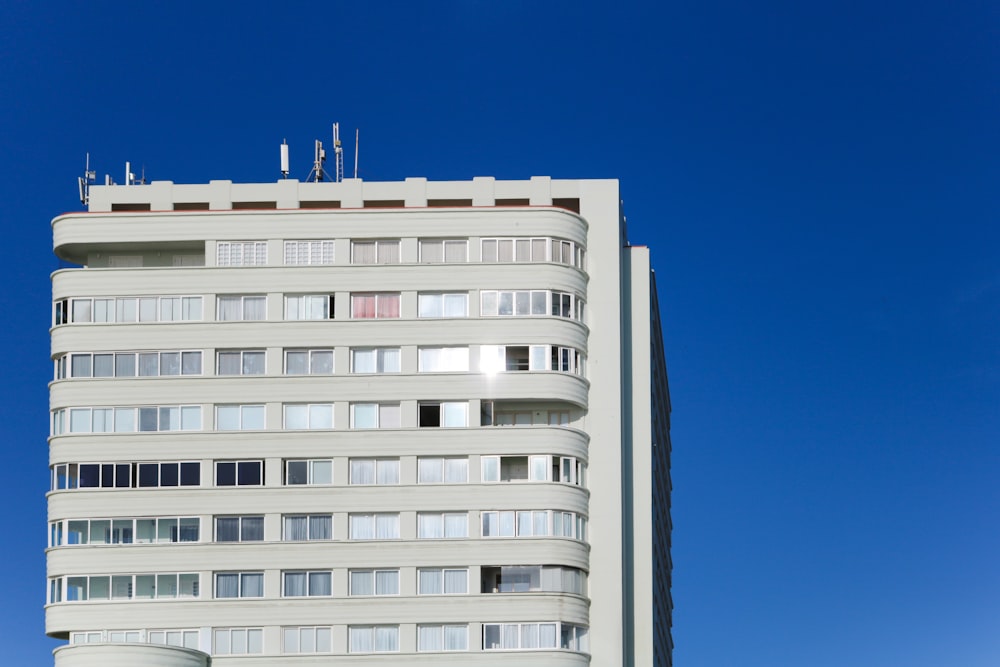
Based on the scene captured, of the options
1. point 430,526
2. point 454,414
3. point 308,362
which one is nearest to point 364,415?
point 308,362

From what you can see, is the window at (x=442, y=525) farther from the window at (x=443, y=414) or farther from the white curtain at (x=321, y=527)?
the window at (x=443, y=414)

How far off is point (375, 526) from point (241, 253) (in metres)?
19.3

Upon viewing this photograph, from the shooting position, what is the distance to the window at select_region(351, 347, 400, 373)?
4825 inches

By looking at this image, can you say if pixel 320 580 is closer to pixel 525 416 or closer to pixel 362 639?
pixel 362 639

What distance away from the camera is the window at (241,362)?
12294cm

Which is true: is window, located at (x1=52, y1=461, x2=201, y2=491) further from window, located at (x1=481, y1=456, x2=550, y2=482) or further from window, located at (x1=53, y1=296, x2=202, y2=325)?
window, located at (x1=481, y1=456, x2=550, y2=482)

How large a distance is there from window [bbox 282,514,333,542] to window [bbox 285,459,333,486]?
2.06 meters

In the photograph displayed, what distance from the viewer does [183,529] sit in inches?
4737

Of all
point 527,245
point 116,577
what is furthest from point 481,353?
point 116,577

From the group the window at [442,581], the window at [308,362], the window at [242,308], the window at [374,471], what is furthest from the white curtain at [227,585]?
the window at [242,308]

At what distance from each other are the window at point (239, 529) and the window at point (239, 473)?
2.16 m

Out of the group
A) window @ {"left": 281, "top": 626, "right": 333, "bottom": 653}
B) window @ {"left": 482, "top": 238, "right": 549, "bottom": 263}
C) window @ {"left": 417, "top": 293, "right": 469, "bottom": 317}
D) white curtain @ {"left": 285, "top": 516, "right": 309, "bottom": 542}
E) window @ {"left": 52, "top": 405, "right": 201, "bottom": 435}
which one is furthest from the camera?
window @ {"left": 482, "top": 238, "right": 549, "bottom": 263}

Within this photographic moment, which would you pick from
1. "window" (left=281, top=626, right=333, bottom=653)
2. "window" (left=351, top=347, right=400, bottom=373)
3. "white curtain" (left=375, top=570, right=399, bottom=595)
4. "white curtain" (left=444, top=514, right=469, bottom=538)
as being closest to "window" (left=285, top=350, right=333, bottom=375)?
"window" (left=351, top=347, right=400, bottom=373)

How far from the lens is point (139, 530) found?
120250 mm
